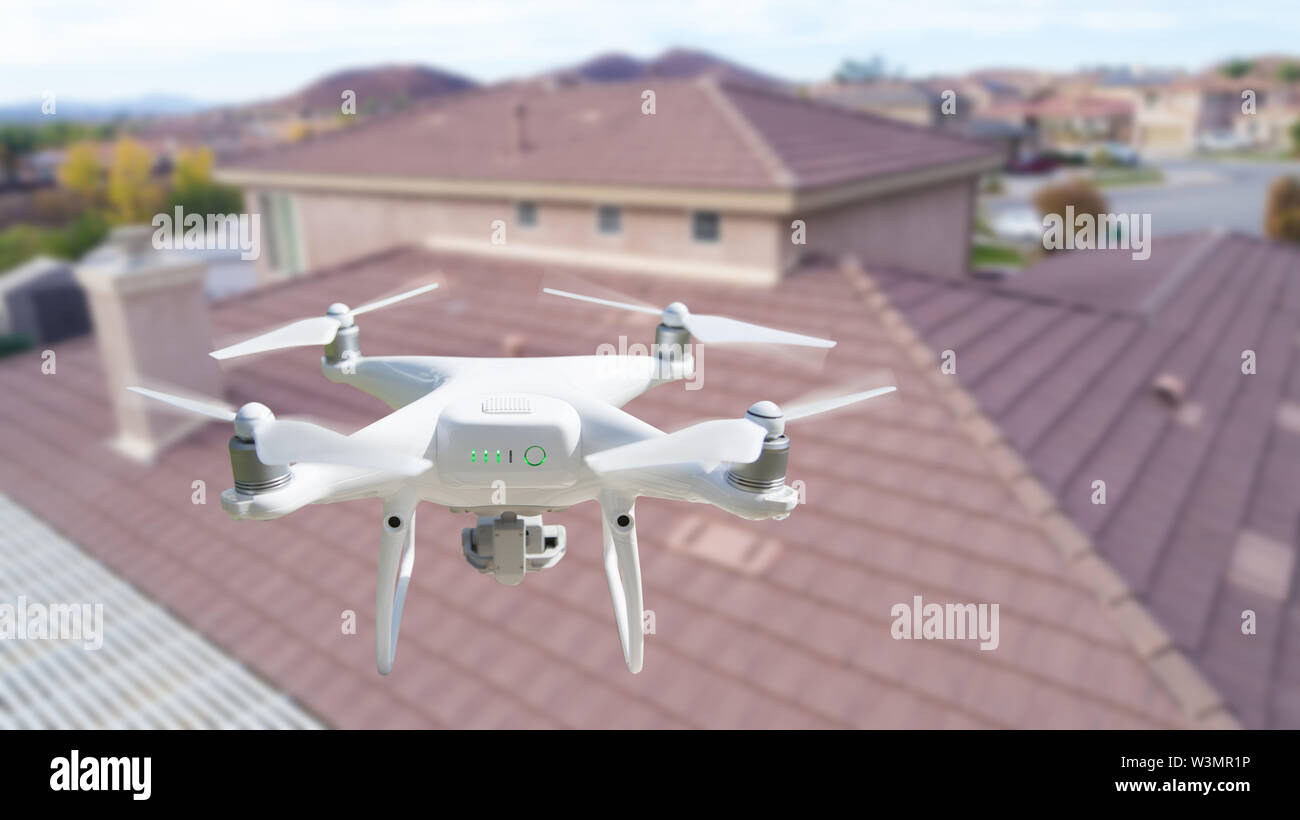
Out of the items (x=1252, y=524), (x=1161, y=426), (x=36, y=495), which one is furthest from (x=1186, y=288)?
(x=36, y=495)

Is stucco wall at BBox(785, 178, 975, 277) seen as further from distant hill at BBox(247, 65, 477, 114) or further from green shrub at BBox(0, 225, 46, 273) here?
distant hill at BBox(247, 65, 477, 114)

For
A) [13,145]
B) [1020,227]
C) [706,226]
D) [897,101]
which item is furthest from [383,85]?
[706,226]

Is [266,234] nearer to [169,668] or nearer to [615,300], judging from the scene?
[169,668]

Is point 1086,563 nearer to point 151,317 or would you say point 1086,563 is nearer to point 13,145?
point 151,317

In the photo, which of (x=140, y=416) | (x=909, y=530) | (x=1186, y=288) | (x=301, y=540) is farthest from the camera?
(x=1186, y=288)

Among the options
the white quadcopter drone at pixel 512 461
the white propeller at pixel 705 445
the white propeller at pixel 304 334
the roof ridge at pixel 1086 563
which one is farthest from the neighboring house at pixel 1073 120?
the white propeller at pixel 705 445

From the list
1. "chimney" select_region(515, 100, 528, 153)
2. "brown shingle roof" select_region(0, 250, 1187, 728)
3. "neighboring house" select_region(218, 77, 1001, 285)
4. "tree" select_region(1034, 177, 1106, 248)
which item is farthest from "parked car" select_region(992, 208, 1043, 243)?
"brown shingle roof" select_region(0, 250, 1187, 728)
